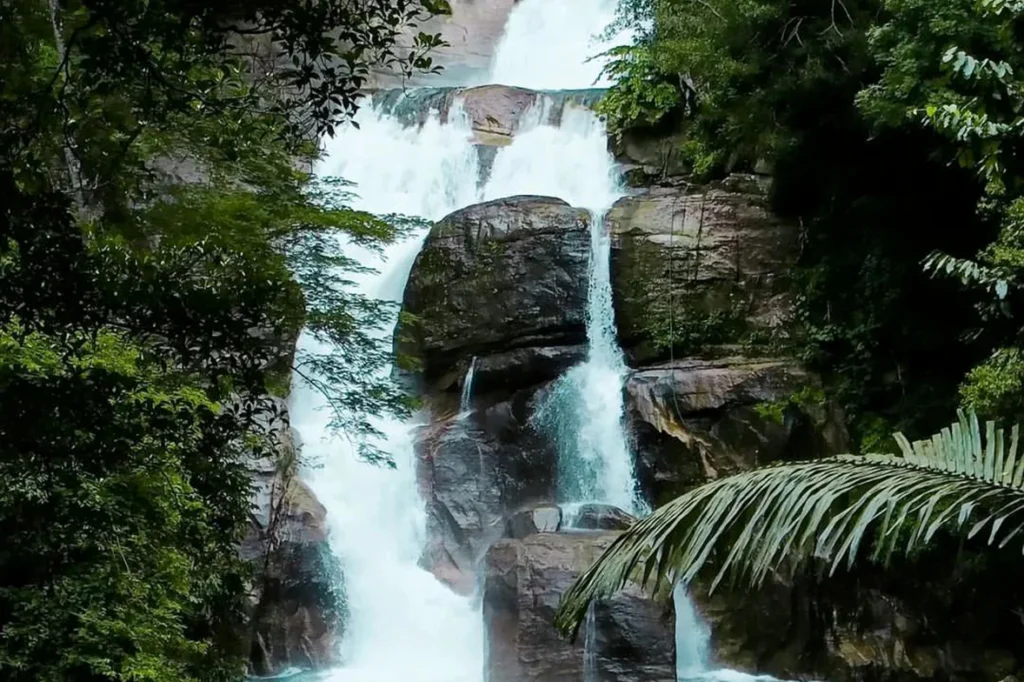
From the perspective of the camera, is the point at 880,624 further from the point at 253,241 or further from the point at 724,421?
the point at 253,241

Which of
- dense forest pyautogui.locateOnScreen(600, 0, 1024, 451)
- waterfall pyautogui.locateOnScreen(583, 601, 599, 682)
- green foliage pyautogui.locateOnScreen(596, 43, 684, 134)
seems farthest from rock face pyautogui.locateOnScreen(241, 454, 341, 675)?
green foliage pyautogui.locateOnScreen(596, 43, 684, 134)

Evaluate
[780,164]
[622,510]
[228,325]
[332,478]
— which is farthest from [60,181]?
[780,164]

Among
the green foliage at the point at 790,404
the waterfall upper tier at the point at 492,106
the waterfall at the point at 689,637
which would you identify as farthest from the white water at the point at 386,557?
the green foliage at the point at 790,404

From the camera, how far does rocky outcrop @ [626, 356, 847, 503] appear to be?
11.3 m

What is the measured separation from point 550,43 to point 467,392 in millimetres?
14201

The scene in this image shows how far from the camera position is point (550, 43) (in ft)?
81.0

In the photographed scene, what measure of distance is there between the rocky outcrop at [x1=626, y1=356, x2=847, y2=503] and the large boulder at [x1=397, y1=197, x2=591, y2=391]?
1709mm

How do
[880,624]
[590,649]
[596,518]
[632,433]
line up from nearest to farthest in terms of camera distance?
[590,649] → [880,624] → [596,518] → [632,433]

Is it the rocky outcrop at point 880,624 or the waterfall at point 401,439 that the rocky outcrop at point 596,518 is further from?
the waterfall at point 401,439

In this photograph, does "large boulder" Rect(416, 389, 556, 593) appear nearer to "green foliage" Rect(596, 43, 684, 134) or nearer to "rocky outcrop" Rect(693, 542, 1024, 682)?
"rocky outcrop" Rect(693, 542, 1024, 682)

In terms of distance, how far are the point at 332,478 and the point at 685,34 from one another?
784 centimetres

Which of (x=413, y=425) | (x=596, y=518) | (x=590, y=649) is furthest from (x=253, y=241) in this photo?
(x=413, y=425)

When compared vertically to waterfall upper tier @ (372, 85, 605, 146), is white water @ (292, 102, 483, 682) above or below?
below

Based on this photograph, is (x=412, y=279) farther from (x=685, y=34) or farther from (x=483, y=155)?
(x=685, y=34)
